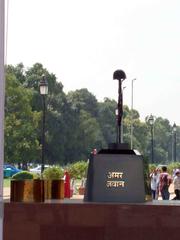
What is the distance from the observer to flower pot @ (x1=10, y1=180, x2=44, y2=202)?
22.1 ft

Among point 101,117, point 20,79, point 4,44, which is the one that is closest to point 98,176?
point 4,44

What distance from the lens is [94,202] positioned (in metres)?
6.77

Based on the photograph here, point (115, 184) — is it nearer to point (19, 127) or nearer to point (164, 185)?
point (164, 185)

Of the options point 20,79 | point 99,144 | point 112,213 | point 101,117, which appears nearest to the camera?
point 112,213

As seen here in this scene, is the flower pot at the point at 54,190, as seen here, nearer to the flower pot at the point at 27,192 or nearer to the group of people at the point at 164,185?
the flower pot at the point at 27,192

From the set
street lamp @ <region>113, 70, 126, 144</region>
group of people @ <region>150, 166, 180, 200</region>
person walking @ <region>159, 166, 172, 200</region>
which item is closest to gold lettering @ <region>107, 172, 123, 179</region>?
street lamp @ <region>113, 70, 126, 144</region>

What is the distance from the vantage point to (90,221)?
6.55 meters

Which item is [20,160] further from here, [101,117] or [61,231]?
[61,231]

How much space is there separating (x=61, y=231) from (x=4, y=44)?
1960 millimetres

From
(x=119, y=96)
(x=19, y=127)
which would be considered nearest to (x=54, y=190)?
(x=119, y=96)

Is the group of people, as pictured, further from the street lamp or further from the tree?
the tree

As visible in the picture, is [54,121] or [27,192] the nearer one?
[27,192]

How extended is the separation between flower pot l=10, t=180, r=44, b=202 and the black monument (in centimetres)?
54

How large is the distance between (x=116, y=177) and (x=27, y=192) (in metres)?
0.94
